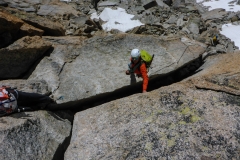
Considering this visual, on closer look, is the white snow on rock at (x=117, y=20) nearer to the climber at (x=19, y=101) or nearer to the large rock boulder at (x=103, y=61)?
the large rock boulder at (x=103, y=61)

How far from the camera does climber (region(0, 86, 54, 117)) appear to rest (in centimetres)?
900

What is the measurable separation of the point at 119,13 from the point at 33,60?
10.0m

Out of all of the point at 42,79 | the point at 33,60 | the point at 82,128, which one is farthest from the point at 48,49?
the point at 82,128

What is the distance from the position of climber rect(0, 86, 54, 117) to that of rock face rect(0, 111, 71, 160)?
1.06 ft

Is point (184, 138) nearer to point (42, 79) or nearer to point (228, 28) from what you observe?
point (42, 79)

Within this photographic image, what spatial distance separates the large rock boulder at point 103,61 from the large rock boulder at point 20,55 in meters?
0.55

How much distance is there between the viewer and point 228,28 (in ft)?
61.5

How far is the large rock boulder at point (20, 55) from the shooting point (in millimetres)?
Answer: 11531

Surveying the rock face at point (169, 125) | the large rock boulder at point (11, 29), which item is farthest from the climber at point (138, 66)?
the large rock boulder at point (11, 29)

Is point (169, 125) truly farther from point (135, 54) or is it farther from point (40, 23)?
point (40, 23)

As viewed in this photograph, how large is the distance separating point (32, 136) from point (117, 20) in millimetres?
12862

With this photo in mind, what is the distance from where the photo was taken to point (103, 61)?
1241cm

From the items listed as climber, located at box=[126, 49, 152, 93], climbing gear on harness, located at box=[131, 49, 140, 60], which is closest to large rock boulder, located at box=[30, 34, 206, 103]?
climber, located at box=[126, 49, 152, 93]

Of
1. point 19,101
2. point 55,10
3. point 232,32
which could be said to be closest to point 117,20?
point 55,10
